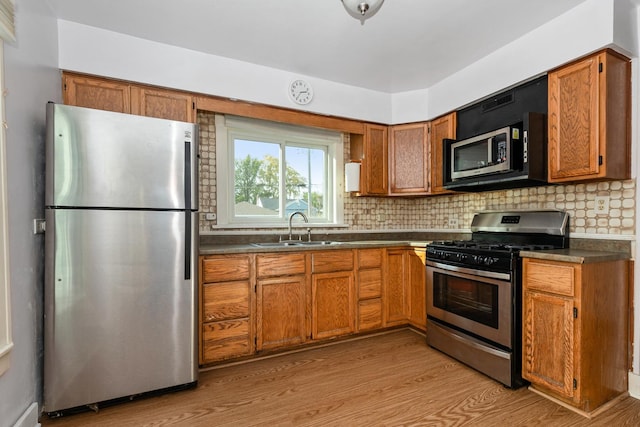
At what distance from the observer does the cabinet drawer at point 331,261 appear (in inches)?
113

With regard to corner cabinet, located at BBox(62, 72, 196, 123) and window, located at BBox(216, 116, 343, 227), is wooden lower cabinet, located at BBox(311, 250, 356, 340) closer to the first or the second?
window, located at BBox(216, 116, 343, 227)

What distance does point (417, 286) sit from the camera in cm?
322

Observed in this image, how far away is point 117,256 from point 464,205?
3171 millimetres

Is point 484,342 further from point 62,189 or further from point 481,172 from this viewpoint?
point 62,189

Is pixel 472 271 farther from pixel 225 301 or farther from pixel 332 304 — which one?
pixel 225 301

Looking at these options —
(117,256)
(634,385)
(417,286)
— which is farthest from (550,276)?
(117,256)

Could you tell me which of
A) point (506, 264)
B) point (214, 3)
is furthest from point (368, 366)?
point (214, 3)

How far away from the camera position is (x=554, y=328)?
1988 millimetres

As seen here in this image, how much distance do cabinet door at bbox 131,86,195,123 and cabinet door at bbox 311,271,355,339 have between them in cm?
180

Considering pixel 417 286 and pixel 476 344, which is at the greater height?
pixel 417 286

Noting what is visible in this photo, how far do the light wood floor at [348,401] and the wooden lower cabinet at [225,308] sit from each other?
168 millimetres

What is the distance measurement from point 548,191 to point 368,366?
2.02 metres

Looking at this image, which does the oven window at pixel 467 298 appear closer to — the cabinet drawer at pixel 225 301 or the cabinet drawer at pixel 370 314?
the cabinet drawer at pixel 370 314

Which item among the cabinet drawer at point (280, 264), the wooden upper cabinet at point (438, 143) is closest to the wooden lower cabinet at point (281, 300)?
the cabinet drawer at point (280, 264)
